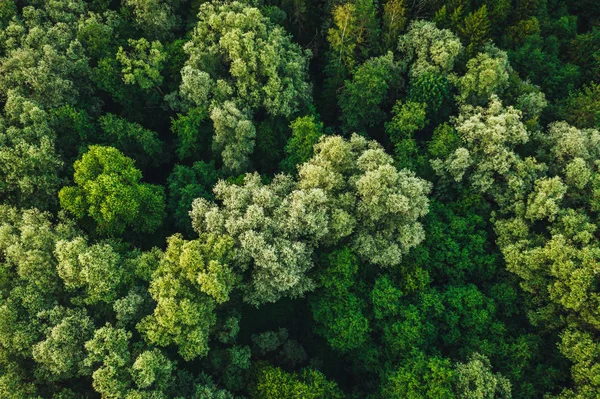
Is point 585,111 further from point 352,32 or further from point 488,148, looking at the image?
point 352,32

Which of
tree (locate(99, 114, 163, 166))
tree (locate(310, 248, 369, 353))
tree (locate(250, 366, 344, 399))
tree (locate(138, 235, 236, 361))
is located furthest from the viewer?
tree (locate(99, 114, 163, 166))

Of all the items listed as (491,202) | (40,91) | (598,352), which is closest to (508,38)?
(491,202)

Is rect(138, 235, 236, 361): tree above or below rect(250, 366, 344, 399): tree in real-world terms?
above

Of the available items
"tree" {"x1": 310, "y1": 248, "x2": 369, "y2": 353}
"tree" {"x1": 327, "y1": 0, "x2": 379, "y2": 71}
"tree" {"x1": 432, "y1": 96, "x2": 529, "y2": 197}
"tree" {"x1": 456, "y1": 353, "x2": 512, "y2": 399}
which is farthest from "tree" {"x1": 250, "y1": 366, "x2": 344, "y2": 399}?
"tree" {"x1": 327, "y1": 0, "x2": 379, "y2": 71}

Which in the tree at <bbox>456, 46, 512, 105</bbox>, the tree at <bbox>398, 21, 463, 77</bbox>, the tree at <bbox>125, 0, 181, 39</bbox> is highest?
the tree at <bbox>125, 0, 181, 39</bbox>

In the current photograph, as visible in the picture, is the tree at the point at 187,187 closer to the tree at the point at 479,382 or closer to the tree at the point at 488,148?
the tree at the point at 488,148

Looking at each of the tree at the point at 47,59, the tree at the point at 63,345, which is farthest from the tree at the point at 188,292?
the tree at the point at 47,59

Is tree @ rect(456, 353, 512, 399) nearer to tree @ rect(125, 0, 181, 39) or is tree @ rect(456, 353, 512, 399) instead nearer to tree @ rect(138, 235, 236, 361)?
tree @ rect(138, 235, 236, 361)
